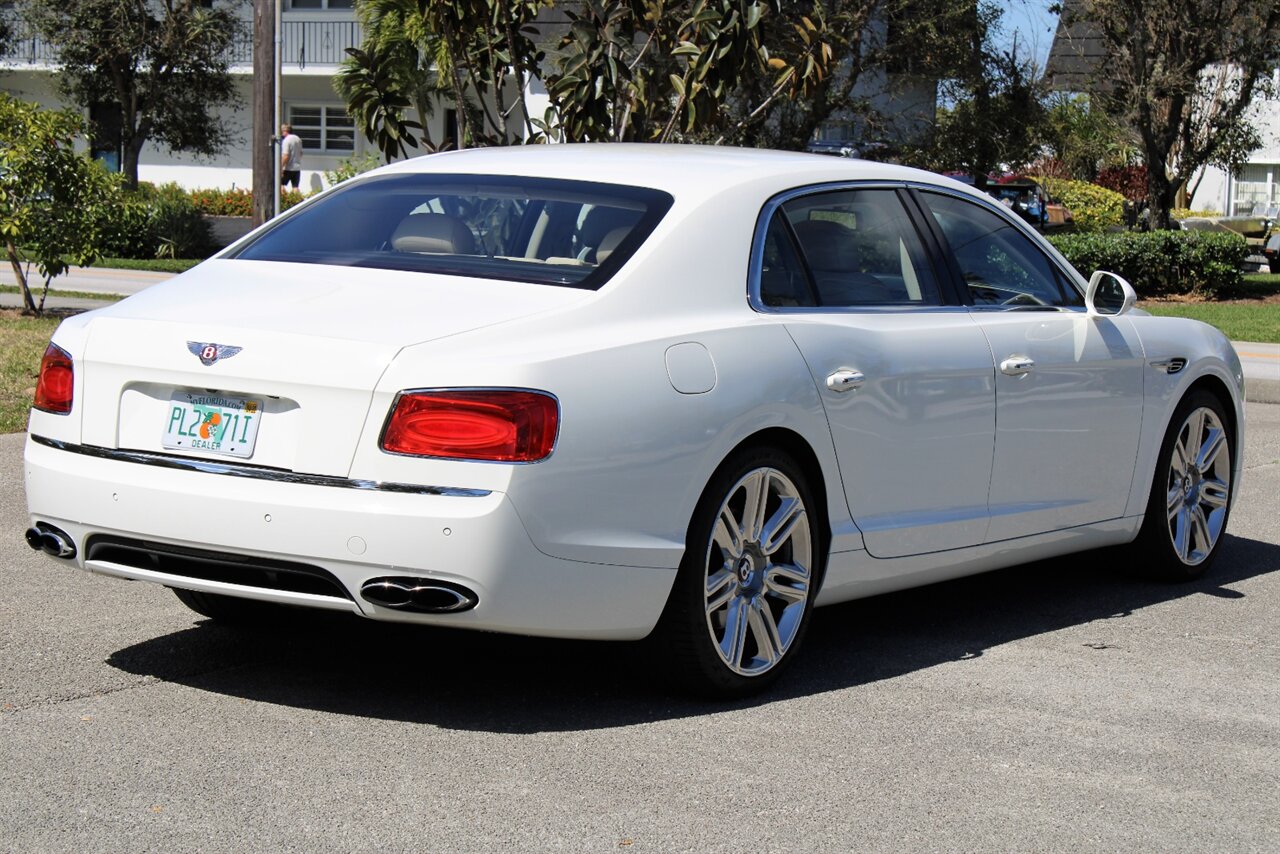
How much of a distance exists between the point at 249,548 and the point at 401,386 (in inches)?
22.7

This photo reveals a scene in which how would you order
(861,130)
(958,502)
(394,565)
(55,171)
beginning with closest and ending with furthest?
(394,565) < (958,502) < (55,171) < (861,130)

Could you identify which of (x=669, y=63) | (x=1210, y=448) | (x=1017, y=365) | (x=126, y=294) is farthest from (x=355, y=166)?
(x=1017, y=365)

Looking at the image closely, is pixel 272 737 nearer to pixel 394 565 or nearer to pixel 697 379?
pixel 394 565

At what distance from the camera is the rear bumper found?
4504 mm

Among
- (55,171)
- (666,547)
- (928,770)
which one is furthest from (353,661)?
(55,171)

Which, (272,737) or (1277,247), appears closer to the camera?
(272,737)

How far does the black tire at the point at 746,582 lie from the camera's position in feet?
16.6

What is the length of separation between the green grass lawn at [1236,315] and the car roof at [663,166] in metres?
13.2

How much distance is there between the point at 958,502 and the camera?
19.8 ft

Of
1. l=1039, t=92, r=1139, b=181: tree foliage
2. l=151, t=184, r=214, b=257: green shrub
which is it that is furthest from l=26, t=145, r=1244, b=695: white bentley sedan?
l=1039, t=92, r=1139, b=181: tree foliage

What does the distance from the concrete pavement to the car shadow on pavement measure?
662cm

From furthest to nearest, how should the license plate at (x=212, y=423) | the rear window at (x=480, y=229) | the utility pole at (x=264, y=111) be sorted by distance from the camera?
1. the utility pole at (x=264, y=111)
2. the rear window at (x=480, y=229)
3. the license plate at (x=212, y=423)

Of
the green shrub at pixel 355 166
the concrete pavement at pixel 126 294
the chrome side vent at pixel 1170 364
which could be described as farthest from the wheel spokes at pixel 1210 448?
the green shrub at pixel 355 166

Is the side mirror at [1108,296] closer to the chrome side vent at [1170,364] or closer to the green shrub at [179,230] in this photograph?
the chrome side vent at [1170,364]
